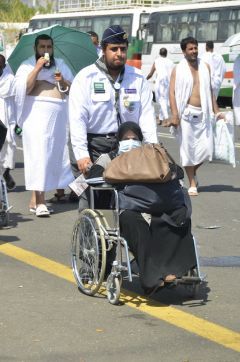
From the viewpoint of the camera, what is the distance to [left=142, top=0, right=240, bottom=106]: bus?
1284 inches

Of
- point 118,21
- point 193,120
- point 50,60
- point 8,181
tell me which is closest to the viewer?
point 50,60

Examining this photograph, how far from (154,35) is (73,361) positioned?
32.1 meters

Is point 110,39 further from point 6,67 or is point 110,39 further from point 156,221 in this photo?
point 6,67

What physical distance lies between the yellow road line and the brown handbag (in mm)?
832

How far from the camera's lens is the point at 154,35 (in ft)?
121

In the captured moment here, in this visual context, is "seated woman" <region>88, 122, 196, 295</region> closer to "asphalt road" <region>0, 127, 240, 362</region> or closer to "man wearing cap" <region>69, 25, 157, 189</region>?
"asphalt road" <region>0, 127, 240, 362</region>

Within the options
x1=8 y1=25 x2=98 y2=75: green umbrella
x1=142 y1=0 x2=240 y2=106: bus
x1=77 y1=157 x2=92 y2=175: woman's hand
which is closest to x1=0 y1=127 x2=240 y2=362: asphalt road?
x1=77 y1=157 x2=92 y2=175: woman's hand

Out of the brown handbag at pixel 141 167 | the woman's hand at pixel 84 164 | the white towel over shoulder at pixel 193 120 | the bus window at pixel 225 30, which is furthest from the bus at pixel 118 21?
the brown handbag at pixel 141 167

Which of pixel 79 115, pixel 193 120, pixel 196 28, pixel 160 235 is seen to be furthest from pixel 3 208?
pixel 196 28

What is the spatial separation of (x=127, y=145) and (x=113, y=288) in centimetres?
104

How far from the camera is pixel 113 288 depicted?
6.65 m

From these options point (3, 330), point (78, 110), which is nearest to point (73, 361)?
point (3, 330)

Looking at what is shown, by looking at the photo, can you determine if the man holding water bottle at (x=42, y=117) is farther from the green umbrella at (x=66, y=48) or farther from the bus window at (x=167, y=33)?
the bus window at (x=167, y=33)

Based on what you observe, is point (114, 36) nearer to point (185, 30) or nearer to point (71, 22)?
point (185, 30)
